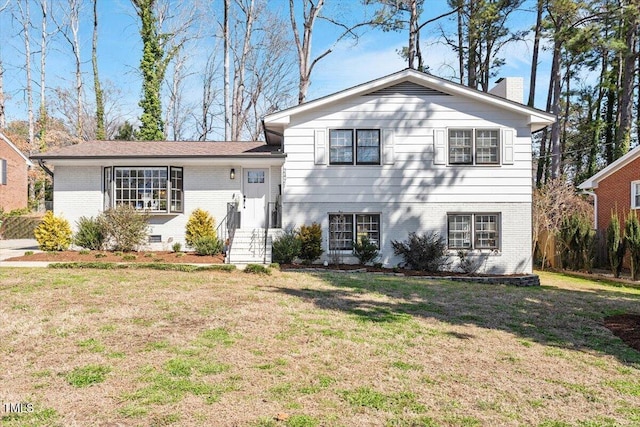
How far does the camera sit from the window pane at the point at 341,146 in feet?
44.8

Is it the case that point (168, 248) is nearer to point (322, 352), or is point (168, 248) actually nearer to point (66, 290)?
point (66, 290)

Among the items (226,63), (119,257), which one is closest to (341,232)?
(119,257)

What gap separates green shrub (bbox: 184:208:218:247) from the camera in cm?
1381

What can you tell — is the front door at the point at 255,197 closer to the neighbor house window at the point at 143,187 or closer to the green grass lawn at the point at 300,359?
the neighbor house window at the point at 143,187

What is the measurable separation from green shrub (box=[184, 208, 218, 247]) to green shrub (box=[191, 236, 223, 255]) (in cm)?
62

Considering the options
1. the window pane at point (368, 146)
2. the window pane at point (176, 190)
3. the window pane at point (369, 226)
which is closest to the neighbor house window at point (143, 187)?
the window pane at point (176, 190)

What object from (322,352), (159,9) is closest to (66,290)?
(322,352)

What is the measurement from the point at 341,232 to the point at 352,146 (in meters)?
2.80

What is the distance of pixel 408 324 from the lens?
247 inches

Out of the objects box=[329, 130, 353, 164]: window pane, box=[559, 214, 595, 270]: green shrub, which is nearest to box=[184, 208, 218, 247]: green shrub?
box=[329, 130, 353, 164]: window pane

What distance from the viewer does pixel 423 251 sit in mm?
13086

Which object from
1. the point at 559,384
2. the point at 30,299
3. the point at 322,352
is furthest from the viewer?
the point at 30,299

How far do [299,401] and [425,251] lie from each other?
10.1 metres

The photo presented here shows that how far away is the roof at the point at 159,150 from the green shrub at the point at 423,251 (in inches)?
193
